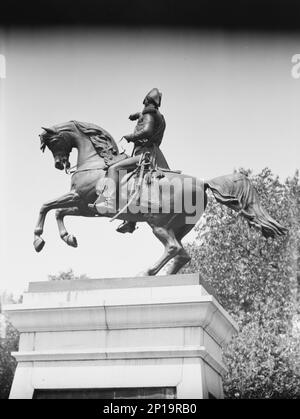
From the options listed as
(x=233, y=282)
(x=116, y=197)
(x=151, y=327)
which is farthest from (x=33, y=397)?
(x=233, y=282)

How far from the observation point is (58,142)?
10.7 meters

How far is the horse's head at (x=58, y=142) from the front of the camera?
10.6m

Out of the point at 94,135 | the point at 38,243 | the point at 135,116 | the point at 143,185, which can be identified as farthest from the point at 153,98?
the point at 38,243

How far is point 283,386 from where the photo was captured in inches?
875

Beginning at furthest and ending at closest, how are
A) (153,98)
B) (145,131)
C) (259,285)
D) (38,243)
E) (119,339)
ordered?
1. (259,285)
2. (153,98)
3. (145,131)
4. (38,243)
5. (119,339)

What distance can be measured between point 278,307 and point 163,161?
1447cm

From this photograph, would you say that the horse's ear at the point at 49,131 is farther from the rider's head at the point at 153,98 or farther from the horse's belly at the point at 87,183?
the rider's head at the point at 153,98

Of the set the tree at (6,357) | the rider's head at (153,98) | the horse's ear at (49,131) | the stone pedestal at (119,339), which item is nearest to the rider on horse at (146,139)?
the rider's head at (153,98)

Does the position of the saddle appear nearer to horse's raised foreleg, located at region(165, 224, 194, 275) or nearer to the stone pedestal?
horse's raised foreleg, located at region(165, 224, 194, 275)

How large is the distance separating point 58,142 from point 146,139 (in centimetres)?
150

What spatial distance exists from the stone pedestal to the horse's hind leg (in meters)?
0.77

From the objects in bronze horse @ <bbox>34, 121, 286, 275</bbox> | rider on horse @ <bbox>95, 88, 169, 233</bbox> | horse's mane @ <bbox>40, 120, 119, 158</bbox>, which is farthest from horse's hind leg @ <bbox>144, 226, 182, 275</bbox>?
horse's mane @ <bbox>40, 120, 119, 158</bbox>

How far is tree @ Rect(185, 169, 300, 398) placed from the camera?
72.9 ft

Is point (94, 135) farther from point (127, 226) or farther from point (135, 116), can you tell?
point (127, 226)
